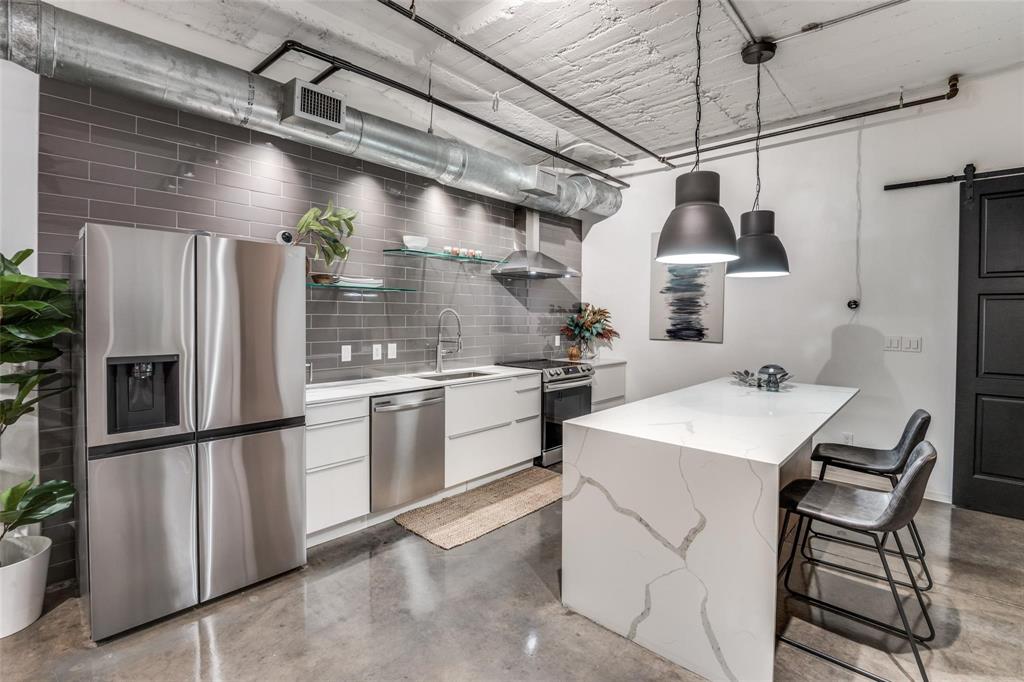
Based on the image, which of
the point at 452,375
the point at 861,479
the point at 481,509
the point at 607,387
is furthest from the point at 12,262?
the point at 861,479

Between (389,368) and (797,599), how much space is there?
3.04m

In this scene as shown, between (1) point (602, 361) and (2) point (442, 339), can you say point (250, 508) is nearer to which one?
(2) point (442, 339)

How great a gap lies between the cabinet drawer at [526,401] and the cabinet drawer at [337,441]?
56.7 inches

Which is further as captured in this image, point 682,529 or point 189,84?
point 189,84

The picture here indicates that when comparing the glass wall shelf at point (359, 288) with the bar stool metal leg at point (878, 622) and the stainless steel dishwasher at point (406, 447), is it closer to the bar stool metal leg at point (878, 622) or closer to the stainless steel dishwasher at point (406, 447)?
the stainless steel dishwasher at point (406, 447)

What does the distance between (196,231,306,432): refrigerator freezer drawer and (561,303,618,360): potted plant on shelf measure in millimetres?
3332

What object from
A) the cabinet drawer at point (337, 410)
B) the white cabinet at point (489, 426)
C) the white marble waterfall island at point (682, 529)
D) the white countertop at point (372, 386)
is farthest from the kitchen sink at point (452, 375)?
the white marble waterfall island at point (682, 529)

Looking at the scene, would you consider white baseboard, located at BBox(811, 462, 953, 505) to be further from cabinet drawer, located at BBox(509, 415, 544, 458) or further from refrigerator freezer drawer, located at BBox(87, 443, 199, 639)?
refrigerator freezer drawer, located at BBox(87, 443, 199, 639)

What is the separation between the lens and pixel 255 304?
247 centimetres


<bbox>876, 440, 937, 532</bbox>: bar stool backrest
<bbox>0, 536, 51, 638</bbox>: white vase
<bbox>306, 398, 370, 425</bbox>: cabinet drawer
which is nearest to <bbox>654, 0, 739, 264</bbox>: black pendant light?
<bbox>876, 440, 937, 532</bbox>: bar stool backrest

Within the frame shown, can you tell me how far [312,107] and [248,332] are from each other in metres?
1.37

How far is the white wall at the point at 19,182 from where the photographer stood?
A: 7.52 ft

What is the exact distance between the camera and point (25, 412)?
2.19 m

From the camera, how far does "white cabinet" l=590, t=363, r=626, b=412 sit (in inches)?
201
